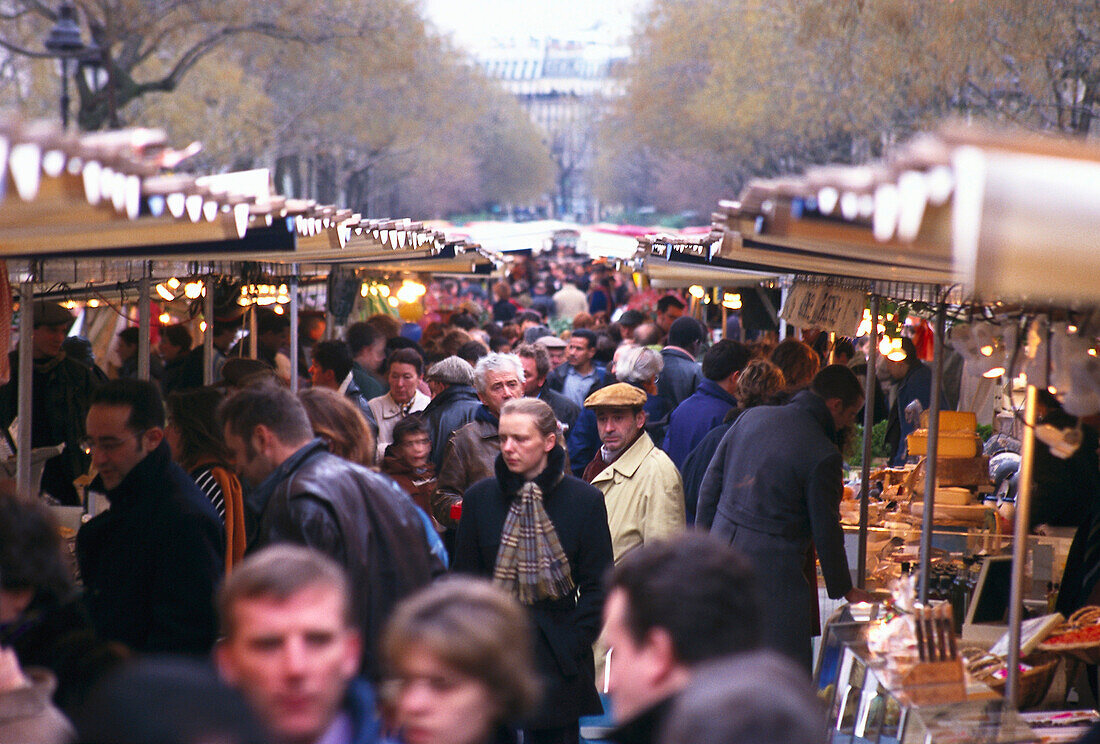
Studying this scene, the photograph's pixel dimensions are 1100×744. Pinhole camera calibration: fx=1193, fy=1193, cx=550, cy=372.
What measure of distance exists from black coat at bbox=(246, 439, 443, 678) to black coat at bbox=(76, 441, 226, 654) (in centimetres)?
26

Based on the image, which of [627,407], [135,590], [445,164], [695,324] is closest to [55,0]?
[695,324]

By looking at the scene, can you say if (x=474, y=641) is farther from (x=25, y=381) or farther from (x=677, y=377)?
(x=677, y=377)

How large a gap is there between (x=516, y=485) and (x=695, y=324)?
6.29 m

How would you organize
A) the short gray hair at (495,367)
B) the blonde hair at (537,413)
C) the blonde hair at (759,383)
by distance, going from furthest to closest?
the short gray hair at (495,367), the blonde hair at (759,383), the blonde hair at (537,413)

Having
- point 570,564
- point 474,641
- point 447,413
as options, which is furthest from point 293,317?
point 474,641

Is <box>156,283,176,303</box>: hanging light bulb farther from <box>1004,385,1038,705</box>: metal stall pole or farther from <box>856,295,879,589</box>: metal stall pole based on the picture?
<box>1004,385,1038,705</box>: metal stall pole

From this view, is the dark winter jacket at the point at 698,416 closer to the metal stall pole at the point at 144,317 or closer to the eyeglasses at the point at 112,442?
the metal stall pole at the point at 144,317

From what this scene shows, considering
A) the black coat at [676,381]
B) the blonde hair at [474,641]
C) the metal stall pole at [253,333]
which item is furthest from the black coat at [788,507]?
the metal stall pole at [253,333]

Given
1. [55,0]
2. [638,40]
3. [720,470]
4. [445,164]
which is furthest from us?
[445,164]

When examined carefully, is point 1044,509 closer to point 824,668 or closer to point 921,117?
point 824,668

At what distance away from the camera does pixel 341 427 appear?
423cm

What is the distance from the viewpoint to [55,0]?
76.4 ft

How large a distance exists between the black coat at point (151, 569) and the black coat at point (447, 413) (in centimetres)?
312

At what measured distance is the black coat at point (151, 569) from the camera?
3746mm
